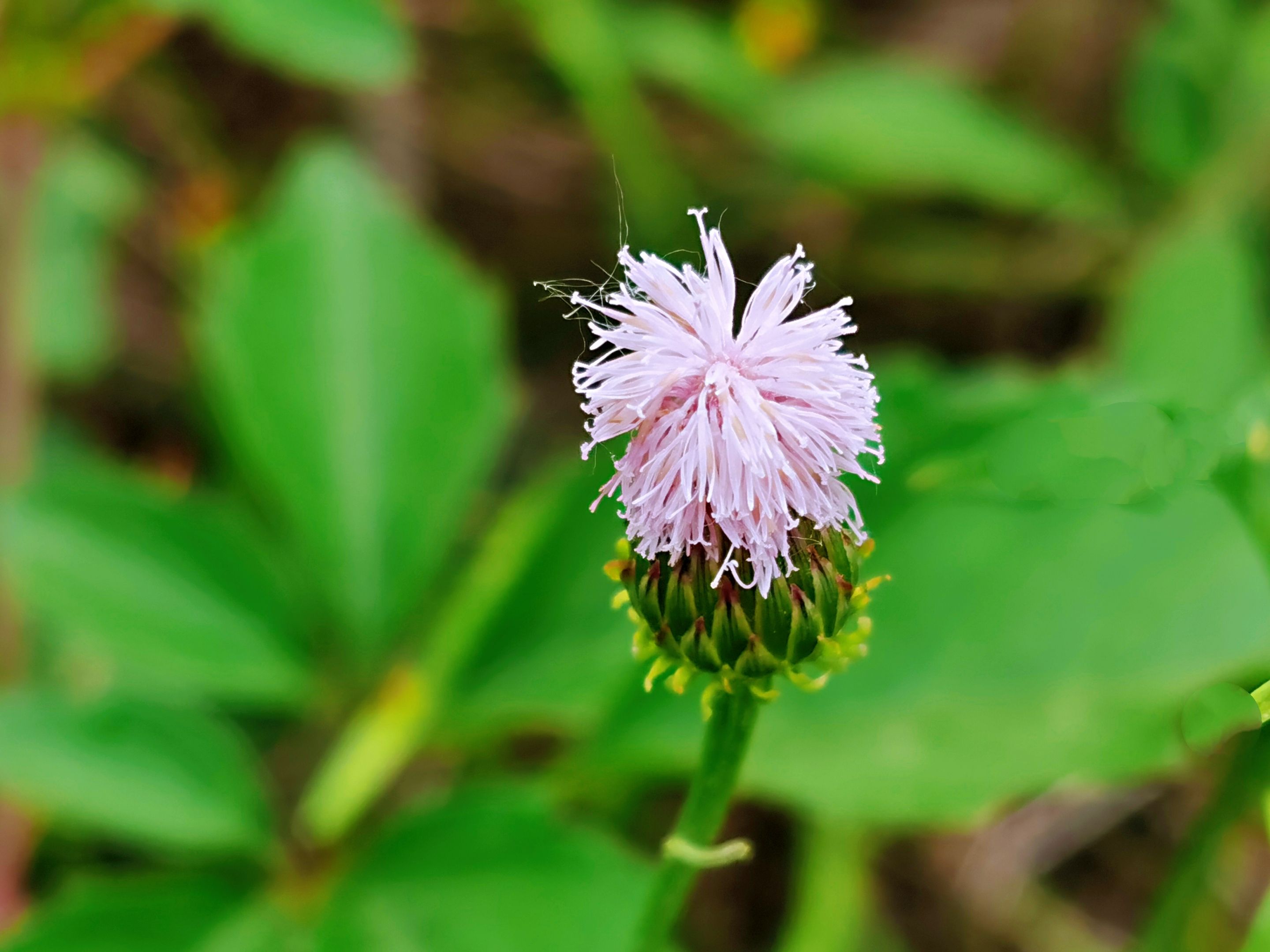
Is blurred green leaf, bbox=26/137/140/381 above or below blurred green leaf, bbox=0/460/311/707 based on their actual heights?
above

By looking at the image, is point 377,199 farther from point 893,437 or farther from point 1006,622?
point 1006,622

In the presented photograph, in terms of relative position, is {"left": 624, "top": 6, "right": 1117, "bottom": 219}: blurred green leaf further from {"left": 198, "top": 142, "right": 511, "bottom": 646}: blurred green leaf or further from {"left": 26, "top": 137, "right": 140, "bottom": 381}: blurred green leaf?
{"left": 26, "top": 137, "right": 140, "bottom": 381}: blurred green leaf

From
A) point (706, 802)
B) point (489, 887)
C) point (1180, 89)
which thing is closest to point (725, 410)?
point (706, 802)

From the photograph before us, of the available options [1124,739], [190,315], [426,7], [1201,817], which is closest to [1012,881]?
[1124,739]

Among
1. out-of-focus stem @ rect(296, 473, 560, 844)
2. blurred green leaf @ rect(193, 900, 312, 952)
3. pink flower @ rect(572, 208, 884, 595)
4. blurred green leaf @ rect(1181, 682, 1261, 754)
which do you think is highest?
out-of-focus stem @ rect(296, 473, 560, 844)

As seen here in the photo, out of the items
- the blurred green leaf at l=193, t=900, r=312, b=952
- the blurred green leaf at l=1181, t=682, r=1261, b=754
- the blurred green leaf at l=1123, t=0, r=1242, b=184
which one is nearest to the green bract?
the blurred green leaf at l=1181, t=682, r=1261, b=754

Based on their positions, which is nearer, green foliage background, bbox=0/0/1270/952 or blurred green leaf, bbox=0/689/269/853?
green foliage background, bbox=0/0/1270/952

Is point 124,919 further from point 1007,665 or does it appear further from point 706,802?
point 1007,665
